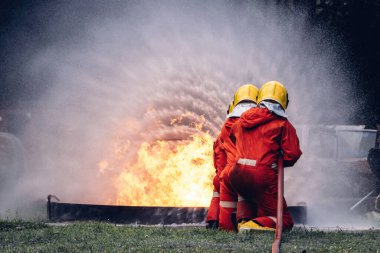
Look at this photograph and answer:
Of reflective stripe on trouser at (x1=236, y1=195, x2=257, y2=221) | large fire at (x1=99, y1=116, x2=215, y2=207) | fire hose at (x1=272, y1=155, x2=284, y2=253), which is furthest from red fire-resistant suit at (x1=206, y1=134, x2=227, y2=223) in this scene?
large fire at (x1=99, y1=116, x2=215, y2=207)

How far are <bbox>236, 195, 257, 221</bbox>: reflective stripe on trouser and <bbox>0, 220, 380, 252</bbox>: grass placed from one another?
0.37 metres

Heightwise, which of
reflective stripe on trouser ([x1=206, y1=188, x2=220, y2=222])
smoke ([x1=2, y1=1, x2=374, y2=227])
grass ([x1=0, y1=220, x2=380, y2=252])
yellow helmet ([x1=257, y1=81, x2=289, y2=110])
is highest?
smoke ([x1=2, y1=1, x2=374, y2=227])

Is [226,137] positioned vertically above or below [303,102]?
below

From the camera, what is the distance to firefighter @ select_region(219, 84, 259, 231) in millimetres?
7969

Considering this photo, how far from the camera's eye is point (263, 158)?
7445 millimetres

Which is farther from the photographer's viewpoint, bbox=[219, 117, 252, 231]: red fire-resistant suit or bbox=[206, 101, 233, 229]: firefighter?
bbox=[206, 101, 233, 229]: firefighter

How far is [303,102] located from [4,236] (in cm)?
1126

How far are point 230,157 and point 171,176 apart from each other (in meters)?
3.14

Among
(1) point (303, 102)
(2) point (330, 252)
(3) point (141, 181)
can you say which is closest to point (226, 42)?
(1) point (303, 102)

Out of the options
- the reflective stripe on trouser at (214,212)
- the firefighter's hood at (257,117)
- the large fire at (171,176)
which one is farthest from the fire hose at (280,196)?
the large fire at (171,176)

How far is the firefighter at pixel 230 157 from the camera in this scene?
7969 mm

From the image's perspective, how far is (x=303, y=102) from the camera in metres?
17.2

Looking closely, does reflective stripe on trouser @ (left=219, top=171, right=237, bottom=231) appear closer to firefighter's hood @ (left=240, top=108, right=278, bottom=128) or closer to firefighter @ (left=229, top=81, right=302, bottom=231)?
firefighter @ (left=229, top=81, right=302, bottom=231)

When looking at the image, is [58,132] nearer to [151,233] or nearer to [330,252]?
[151,233]
